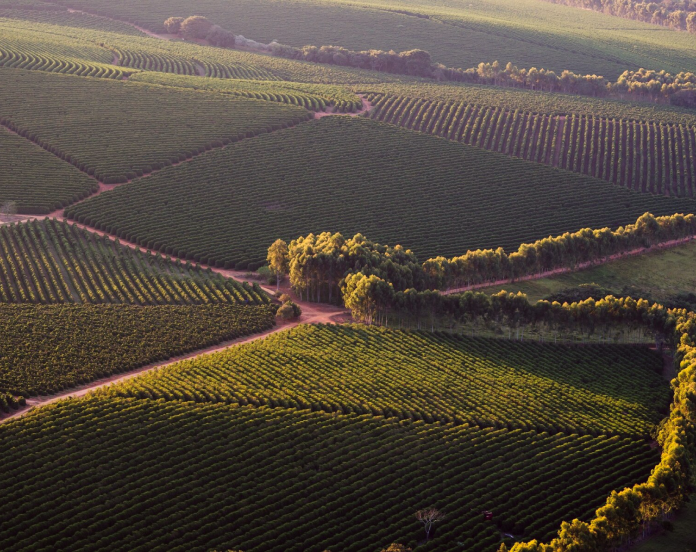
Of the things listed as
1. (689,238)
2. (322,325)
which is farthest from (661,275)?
(322,325)

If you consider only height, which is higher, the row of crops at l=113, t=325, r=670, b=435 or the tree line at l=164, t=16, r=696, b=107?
the tree line at l=164, t=16, r=696, b=107

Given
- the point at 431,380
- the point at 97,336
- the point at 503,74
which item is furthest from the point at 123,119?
the point at 503,74

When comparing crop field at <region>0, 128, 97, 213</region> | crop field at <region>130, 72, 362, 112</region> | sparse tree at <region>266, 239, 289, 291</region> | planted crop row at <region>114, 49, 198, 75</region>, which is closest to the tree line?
planted crop row at <region>114, 49, 198, 75</region>

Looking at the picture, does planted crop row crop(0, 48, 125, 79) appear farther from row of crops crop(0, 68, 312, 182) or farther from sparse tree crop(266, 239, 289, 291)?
sparse tree crop(266, 239, 289, 291)

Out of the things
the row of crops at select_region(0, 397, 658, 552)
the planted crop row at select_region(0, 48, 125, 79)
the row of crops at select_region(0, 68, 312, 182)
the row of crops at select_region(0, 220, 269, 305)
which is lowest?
the row of crops at select_region(0, 397, 658, 552)

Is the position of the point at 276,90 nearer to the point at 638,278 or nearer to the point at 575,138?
the point at 575,138

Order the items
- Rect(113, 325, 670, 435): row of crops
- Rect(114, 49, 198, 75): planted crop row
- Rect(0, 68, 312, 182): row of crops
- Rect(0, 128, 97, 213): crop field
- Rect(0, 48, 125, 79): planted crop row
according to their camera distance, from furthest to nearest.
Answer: Rect(114, 49, 198, 75): planted crop row < Rect(0, 48, 125, 79): planted crop row < Rect(0, 68, 312, 182): row of crops < Rect(0, 128, 97, 213): crop field < Rect(113, 325, 670, 435): row of crops
